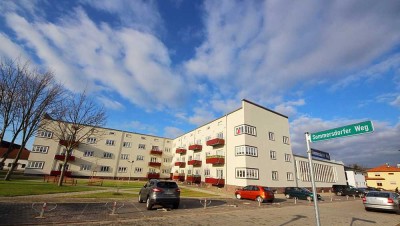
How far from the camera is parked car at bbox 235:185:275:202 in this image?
21.8 m

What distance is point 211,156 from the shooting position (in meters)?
37.3

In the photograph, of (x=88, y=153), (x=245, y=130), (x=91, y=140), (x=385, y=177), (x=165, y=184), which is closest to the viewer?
(x=165, y=184)

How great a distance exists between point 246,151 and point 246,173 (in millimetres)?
3239

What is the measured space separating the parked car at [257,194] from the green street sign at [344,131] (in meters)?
16.9

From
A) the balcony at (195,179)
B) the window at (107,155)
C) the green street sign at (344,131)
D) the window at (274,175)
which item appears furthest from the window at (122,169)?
the green street sign at (344,131)

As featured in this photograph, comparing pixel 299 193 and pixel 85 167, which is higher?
pixel 85 167

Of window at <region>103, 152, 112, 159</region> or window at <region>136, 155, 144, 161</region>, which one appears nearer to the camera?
window at <region>103, 152, 112, 159</region>

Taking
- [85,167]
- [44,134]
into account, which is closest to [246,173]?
[85,167]

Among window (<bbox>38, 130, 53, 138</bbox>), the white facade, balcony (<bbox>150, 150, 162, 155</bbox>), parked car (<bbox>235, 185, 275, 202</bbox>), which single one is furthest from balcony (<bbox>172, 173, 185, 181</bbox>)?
the white facade

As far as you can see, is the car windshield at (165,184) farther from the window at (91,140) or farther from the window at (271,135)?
the window at (91,140)

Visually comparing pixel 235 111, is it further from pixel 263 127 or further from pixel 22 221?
pixel 22 221

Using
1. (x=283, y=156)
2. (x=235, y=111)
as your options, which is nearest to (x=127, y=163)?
(x=235, y=111)

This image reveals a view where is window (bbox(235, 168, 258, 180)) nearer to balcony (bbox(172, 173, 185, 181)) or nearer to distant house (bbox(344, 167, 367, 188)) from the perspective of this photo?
balcony (bbox(172, 173, 185, 181))

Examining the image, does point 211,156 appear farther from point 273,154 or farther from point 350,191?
point 350,191
